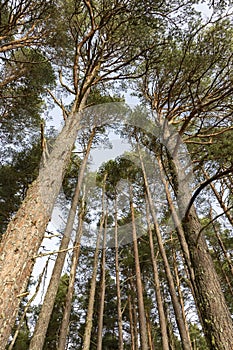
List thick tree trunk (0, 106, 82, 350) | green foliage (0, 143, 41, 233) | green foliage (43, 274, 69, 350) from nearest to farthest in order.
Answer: thick tree trunk (0, 106, 82, 350) → green foliage (0, 143, 41, 233) → green foliage (43, 274, 69, 350)

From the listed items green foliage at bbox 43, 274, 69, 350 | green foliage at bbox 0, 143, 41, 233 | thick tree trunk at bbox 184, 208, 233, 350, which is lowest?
thick tree trunk at bbox 184, 208, 233, 350

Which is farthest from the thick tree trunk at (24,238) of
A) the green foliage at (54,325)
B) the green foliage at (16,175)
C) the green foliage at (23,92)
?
the green foliage at (54,325)

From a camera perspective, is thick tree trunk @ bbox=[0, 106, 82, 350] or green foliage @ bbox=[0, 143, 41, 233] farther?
green foliage @ bbox=[0, 143, 41, 233]

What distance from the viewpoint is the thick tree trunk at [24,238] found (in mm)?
1712

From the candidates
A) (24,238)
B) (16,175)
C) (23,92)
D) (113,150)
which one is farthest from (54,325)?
(24,238)

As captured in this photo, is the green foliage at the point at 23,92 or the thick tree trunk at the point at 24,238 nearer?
the thick tree trunk at the point at 24,238

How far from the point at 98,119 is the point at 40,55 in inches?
124

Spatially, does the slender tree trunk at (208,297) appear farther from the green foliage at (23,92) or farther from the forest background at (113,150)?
the green foliage at (23,92)

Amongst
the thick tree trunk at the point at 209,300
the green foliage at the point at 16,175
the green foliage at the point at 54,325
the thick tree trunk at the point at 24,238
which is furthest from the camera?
the green foliage at the point at 54,325

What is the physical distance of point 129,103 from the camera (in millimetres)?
8602

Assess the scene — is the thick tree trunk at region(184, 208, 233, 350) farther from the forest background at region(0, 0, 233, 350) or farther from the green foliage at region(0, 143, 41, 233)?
the green foliage at region(0, 143, 41, 233)

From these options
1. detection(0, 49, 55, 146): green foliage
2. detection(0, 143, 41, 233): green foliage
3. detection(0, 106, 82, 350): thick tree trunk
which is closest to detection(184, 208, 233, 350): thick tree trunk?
detection(0, 106, 82, 350): thick tree trunk

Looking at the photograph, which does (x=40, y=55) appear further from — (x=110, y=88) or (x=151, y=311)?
(x=151, y=311)

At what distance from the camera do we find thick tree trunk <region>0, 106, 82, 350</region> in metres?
1.71
